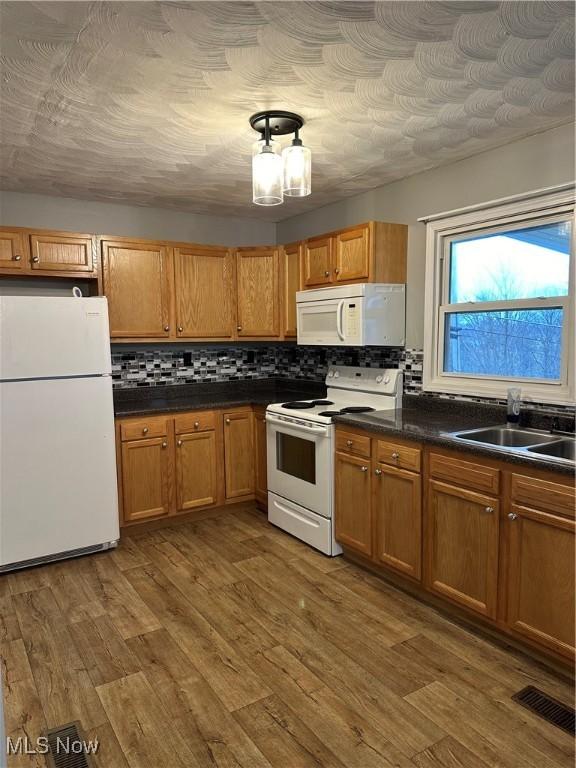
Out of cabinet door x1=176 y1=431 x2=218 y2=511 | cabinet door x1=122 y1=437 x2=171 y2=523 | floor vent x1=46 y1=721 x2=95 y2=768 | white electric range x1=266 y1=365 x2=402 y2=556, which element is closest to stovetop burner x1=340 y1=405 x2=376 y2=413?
white electric range x1=266 y1=365 x2=402 y2=556

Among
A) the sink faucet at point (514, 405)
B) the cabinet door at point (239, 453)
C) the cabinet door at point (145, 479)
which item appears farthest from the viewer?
the cabinet door at point (239, 453)

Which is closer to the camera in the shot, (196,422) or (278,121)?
(278,121)

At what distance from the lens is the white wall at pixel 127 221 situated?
3.64m

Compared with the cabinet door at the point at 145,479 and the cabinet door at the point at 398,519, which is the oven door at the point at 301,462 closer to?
the cabinet door at the point at 398,519

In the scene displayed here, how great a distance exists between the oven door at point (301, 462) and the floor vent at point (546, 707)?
4.70 ft

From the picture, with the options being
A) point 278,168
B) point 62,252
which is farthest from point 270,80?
point 62,252

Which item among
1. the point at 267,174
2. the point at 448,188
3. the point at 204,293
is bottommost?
the point at 204,293

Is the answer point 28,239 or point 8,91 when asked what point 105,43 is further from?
point 28,239

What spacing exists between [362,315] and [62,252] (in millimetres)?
2034

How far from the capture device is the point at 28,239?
3387 millimetres

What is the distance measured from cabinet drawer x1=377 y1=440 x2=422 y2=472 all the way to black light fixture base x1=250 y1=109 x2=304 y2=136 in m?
1.64

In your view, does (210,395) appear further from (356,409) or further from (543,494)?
(543,494)

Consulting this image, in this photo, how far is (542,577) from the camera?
2076 millimetres

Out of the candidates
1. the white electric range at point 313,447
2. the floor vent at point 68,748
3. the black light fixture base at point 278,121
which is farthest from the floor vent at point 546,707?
the black light fixture base at point 278,121
